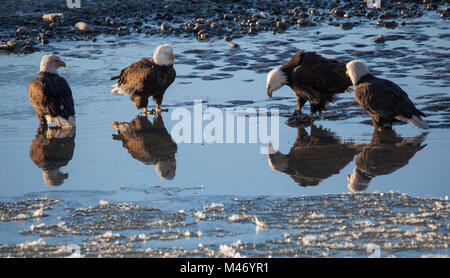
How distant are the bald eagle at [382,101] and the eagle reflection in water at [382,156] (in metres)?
0.16

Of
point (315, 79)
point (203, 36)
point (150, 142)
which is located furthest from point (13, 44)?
point (315, 79)

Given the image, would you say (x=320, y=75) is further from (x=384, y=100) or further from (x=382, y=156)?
(x=382, y=156)

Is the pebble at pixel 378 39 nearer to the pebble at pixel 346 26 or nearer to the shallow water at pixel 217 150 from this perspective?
the shallow water at pixel 217 150

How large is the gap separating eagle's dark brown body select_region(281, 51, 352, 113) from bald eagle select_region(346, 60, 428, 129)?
1.99 feet

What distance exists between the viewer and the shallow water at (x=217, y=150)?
574 cm

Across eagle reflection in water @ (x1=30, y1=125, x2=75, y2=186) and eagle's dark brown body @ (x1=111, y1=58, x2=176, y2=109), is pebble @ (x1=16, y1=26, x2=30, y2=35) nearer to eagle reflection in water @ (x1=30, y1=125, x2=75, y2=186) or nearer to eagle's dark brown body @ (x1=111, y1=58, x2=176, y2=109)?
eagle's dark brown body @ (x1=111, y1=58, x2=176, y2=109)

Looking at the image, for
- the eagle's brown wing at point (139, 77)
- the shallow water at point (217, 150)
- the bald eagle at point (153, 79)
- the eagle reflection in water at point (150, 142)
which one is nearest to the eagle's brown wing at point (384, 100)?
the shallow water at point (217, 150)

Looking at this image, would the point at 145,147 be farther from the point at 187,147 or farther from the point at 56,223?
the point at 56,223

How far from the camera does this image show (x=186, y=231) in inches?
196

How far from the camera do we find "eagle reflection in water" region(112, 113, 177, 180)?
6840mm

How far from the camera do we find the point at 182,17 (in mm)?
16406

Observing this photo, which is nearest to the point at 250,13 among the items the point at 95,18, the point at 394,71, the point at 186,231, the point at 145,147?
the point at 95,18

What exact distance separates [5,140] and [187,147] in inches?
82.8

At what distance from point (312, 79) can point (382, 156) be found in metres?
2.18
